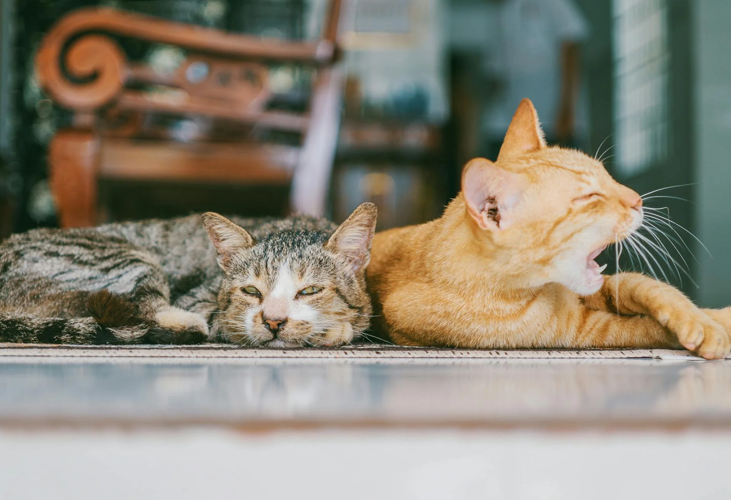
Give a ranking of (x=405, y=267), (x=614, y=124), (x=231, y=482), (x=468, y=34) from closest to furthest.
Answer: (x=231, y=482)
(x=405, y=267)
(x=614, y=124)
(x=468, y=34)

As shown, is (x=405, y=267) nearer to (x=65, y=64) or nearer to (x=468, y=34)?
(x=65, y=64)

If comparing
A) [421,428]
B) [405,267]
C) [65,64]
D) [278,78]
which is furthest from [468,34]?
[421,428]

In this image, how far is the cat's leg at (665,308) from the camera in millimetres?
1017

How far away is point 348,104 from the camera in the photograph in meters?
5.50

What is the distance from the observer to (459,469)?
0.50m

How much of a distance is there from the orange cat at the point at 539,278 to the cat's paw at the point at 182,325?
1.34 feet

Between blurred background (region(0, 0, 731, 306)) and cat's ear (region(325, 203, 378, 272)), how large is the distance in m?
0.64

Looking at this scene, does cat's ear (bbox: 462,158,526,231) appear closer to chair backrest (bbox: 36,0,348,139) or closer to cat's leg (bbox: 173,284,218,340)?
cat's leg (bbox: 173,284,218,340)

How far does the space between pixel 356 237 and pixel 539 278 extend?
0.43 m

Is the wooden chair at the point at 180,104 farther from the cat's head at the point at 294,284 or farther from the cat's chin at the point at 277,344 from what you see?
the cat's chin at the point at 277,344

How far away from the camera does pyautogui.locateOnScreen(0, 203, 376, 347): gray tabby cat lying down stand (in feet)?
3.92

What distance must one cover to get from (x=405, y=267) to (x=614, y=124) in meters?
3.48

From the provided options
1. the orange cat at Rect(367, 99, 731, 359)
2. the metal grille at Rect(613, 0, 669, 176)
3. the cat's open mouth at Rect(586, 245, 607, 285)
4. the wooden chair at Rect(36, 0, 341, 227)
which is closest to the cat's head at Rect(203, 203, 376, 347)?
the orange cat at Rect(367, 99, 731, 359)

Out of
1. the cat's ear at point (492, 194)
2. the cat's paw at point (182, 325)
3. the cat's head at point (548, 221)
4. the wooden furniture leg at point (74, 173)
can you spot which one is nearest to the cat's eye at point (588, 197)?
the cat's head at point (548, 221)
